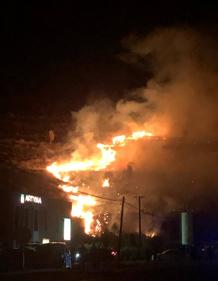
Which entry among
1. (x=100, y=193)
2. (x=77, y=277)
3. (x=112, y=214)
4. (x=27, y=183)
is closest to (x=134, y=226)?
(x=112, y=214)

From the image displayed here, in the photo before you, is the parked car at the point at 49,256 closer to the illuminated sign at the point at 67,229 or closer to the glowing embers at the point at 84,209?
the illuminated sign at the point at 67,229

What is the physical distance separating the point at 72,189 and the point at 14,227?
11260mm

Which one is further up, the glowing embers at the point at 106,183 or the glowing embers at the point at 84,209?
the glowing embers at the point at 106,183

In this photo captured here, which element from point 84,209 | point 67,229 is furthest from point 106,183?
point 84,209

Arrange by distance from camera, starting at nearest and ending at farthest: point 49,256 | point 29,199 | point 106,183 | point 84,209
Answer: point 49,256
point 29,199
point 106,183
point 84,209

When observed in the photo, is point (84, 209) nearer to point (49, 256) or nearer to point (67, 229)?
point (67, 229)

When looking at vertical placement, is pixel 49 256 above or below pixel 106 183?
below

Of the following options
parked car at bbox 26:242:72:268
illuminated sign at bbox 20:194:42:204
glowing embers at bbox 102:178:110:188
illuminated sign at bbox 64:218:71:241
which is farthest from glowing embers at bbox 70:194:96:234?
parked car at bbox 26:242:72:268

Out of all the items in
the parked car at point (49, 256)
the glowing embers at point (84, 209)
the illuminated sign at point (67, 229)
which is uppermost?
the glowing embers at point (84, 209)

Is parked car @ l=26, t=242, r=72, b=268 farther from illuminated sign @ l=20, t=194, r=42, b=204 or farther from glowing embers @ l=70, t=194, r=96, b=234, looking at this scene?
glowing embers @ l=70, t=194, r=96, b=234

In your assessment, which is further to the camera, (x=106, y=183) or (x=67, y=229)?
(x=67, y=229)

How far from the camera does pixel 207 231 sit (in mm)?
105250

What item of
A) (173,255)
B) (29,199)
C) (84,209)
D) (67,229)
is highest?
(29,199)

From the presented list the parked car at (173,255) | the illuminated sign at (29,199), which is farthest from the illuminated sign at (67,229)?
the parked car at (173,255)
